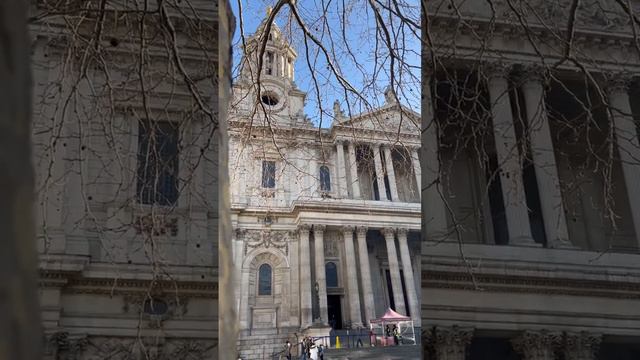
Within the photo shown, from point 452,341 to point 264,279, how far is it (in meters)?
2.79

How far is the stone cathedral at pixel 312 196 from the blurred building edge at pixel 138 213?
Answer: 0.91 ft

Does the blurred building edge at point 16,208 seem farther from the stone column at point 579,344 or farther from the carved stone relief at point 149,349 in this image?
the stone column at point 579,344

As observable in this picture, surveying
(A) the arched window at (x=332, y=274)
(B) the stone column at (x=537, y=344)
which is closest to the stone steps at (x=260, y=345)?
(A) the arched window at (x=332, y=274)

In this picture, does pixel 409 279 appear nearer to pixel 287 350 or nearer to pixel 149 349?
pixel 287 350

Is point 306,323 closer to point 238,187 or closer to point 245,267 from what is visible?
point 245,267

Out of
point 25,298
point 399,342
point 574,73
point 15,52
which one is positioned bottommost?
point 399,342

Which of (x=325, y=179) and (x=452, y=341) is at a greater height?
(x=325, y=179)

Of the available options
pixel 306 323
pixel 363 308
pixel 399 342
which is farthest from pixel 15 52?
pixel 363 308

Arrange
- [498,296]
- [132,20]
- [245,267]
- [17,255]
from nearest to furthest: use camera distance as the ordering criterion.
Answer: [17,255] < [245,267] < [132,20] < [498,296]

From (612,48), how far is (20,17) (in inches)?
497

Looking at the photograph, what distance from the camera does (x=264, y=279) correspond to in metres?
3.01

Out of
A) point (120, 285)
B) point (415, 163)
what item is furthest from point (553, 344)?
point (120, 285)

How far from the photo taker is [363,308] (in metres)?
3.35

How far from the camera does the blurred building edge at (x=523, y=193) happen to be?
140 inches
